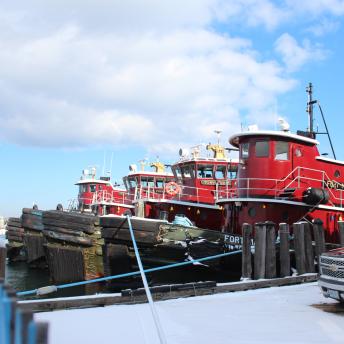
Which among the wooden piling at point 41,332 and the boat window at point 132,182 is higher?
the boat window at point 132,182

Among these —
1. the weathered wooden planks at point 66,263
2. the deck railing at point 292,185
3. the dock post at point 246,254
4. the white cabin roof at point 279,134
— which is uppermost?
the white cabin roof at point 279,134

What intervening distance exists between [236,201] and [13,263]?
15787 millimetres

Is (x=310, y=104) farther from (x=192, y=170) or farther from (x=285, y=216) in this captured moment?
(x=285, y=216)

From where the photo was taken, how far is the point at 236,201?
1429 centimetres

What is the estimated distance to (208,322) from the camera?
6.13 meters

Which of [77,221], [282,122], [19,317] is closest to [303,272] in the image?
[282,122]

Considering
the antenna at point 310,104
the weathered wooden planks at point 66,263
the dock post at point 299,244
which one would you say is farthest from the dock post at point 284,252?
the antenna at point 310,104

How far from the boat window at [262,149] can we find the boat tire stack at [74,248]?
605 centimetres

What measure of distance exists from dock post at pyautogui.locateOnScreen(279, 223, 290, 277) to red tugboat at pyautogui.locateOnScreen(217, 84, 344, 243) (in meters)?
2.17

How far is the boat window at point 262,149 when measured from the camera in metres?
14.6

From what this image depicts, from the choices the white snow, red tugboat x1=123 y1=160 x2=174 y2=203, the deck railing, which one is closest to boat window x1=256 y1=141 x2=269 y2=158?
the deck railing

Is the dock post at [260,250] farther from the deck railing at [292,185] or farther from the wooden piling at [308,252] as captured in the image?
the deck railing at [292,185]

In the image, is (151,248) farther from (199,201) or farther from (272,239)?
(199,201)

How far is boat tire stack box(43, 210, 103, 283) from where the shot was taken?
620 inches
